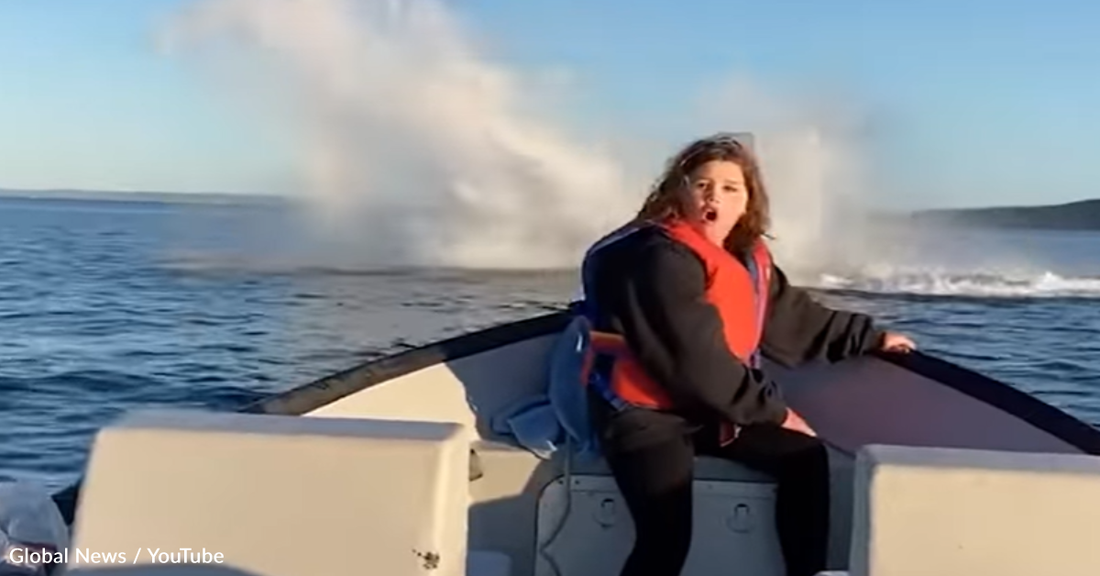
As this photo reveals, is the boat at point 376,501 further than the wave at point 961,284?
No

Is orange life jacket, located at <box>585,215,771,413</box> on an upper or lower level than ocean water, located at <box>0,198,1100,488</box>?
upper

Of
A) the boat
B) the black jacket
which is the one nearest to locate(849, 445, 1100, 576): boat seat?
the boat

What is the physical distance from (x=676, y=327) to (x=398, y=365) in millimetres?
1228

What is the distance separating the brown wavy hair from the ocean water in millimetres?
1711

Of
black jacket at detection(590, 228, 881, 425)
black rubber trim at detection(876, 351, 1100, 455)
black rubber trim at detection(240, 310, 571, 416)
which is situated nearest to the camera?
black jacket at detection(590, 228, 881, 425)

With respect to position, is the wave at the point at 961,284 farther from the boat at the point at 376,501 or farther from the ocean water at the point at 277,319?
the boat at the point at 376,501

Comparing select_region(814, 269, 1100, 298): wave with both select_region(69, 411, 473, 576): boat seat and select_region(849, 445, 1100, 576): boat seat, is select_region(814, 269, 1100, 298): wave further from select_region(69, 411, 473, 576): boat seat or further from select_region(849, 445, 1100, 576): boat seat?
select_region(69, 411, 473, 576): boat seat

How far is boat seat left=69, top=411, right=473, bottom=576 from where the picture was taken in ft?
9.50

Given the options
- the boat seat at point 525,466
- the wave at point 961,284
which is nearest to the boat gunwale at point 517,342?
the boat seat at point 525,466

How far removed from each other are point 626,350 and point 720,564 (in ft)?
2.57

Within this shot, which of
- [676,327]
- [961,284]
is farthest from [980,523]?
[961,284]

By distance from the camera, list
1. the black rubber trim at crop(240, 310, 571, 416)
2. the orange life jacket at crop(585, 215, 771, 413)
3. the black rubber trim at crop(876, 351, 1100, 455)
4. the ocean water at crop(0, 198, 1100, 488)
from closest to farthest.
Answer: the orange life jacket at crop(585, 215, 771, 413) < the black rubber trim at crop(876, 351, 1100, 455) < the black rubber trim at crop(240, 310, 571, 416) < the ocean water at crop(0, 198, 1100, 488)

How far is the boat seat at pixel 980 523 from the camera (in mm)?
2736

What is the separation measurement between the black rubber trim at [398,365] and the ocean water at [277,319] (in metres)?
0.67
